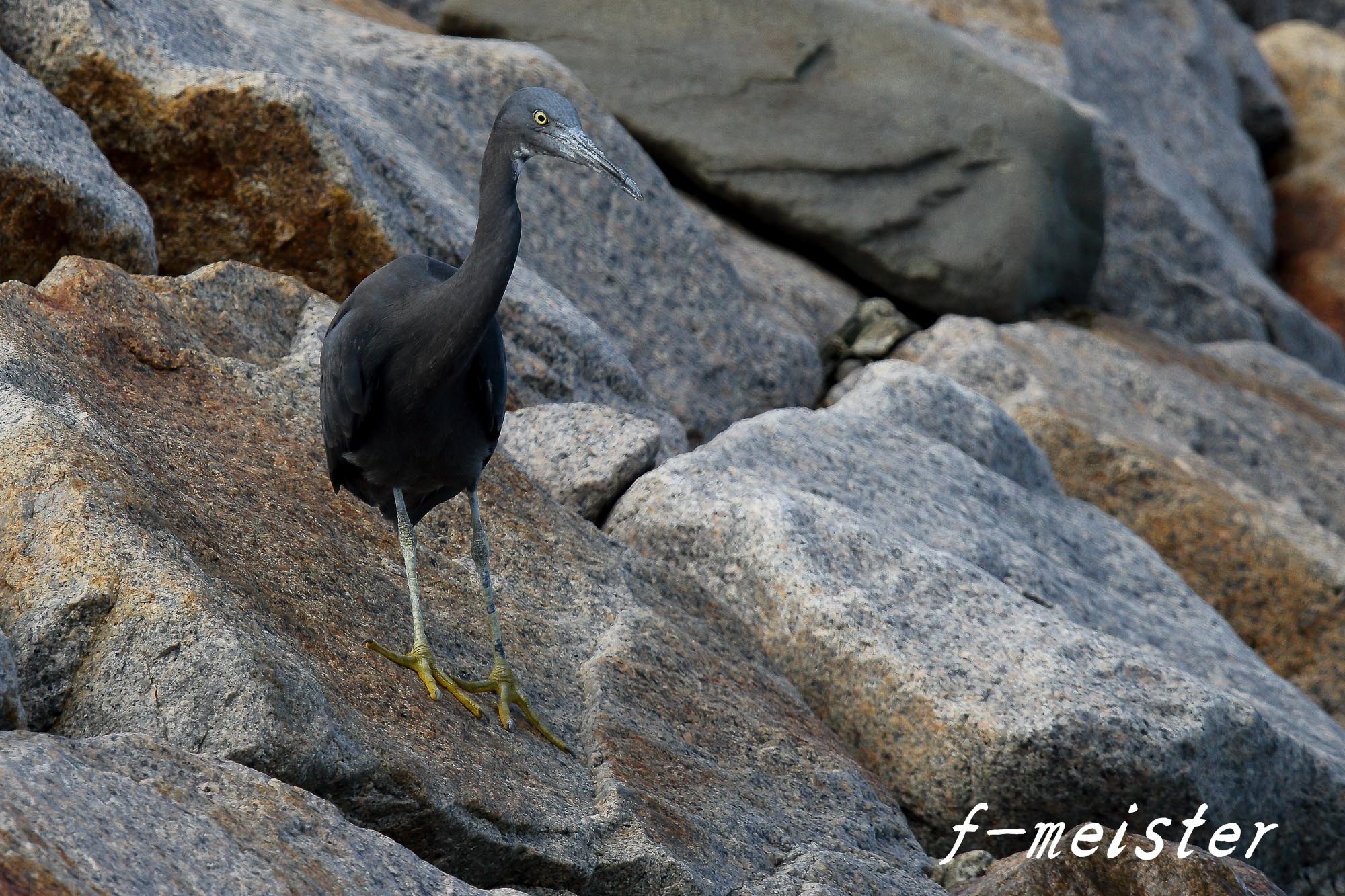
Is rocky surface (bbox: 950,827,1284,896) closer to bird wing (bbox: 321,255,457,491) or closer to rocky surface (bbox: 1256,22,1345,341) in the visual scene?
bird wing (bbox: 321,255,457,491)

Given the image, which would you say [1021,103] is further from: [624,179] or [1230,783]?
[624,179]

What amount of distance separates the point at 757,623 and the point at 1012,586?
1.39 metres

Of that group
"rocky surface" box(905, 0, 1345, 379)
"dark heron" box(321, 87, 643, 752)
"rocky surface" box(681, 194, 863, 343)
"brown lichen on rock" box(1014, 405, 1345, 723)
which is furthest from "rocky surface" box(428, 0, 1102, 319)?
"dark heron" box(321, 87, 643, 752)

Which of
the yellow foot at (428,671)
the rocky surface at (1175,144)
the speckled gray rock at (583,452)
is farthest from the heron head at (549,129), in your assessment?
the rocky surface at (1175,144)

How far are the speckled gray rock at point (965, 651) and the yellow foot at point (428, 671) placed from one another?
1.87m

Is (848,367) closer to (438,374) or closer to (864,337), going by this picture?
(864,337)

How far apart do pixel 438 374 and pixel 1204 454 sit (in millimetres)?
7841

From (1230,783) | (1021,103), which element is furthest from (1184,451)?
(1230,783)

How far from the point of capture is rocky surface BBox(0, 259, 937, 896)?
4254 mm

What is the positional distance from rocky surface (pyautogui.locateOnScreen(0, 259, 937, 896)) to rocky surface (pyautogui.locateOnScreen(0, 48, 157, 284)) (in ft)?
1.73

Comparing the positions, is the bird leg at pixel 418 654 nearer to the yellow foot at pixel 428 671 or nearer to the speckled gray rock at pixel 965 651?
the yellow foot at pixel 428 671

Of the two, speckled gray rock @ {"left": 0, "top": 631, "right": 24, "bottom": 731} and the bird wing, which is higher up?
the bird wing

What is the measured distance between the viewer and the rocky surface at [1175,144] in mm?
14211

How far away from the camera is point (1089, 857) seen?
515 cm
